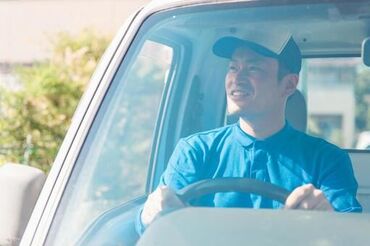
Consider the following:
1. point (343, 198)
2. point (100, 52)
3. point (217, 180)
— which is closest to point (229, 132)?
point (217, 180)

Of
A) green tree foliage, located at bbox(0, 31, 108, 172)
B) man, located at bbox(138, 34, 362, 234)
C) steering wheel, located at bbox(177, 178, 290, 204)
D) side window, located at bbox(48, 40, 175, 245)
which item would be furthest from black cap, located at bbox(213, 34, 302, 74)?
green tree foliage, located at bbox(0, 31, 108, 172)

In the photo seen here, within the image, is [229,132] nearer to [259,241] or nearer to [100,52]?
[259,241]

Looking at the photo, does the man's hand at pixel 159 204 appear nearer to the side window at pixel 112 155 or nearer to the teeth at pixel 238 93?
the side window at pixel 112 155

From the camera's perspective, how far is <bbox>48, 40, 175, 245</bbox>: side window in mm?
2586

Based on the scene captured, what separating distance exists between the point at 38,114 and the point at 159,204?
21.0 feet

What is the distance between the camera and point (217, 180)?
102 inches

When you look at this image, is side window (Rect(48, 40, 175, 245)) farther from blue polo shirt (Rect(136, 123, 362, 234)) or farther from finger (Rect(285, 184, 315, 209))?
finger (Rect(285, 184, 315, 209))

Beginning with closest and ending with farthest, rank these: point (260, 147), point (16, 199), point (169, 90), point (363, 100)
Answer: point (16, 199) < point (260, 147) < point (169, 90) < point (363, 100)

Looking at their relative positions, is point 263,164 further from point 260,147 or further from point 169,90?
point 169,90

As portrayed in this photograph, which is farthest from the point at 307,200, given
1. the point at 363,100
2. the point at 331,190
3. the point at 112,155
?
the point at 363,100

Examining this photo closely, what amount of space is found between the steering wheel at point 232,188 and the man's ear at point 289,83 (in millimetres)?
329

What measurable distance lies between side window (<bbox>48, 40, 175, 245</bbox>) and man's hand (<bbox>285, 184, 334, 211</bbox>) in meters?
0.49

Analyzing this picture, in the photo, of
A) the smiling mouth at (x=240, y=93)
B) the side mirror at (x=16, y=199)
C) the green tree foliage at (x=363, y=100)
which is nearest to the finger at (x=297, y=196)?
the smiling mouth at (x=240, y=93)

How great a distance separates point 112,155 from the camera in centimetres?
281
